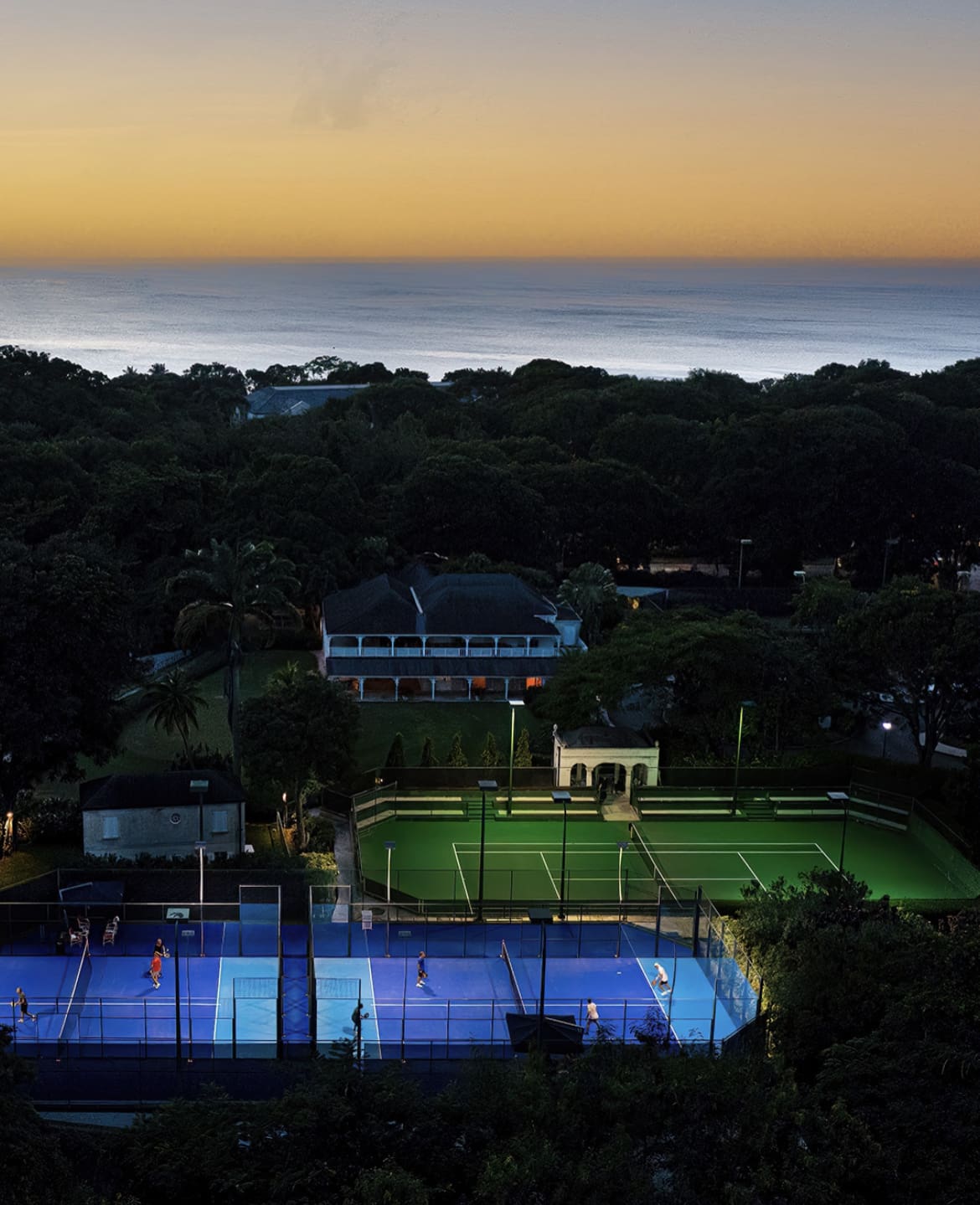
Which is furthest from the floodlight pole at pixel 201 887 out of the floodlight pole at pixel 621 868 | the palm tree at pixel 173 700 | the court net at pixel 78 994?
the floodlight pole at pixel 621 868

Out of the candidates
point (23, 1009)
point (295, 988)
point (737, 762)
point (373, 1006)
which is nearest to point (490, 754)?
point (737, 762)

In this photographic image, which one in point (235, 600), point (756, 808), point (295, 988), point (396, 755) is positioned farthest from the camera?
point (396, 755)

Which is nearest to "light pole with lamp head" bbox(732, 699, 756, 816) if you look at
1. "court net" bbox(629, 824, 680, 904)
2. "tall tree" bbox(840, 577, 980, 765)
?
"court net" bbox(629, 824, 680, 904)

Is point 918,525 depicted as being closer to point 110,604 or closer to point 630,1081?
point 110,604

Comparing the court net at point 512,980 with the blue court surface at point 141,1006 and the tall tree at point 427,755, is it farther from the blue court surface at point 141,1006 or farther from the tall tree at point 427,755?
the tall tree at point 427,755

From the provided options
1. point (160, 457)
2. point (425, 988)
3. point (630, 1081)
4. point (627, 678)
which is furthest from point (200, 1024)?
point (160, 457)

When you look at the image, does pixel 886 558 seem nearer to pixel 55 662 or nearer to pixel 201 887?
pixel 55 662
